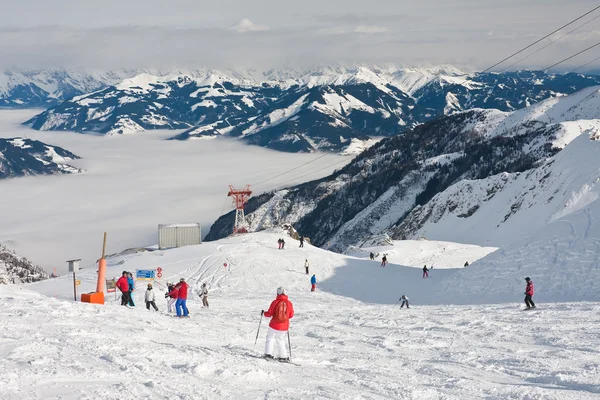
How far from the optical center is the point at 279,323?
614 inches

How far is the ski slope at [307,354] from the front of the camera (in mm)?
12234

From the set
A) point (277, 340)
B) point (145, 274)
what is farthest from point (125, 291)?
point (145, 274)

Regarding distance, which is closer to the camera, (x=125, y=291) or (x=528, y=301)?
(x=125, y=291)

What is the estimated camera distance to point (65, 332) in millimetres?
17266

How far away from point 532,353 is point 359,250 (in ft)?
234

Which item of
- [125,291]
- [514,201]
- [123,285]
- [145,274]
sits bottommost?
[145,274]

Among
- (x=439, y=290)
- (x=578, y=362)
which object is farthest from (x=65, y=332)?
(x=439, y=290)

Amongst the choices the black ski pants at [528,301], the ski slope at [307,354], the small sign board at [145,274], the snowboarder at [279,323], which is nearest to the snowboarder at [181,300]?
the ski slope at [307,354]

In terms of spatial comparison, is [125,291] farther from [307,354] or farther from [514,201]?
[514,201]

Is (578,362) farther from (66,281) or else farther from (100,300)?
(66,281)

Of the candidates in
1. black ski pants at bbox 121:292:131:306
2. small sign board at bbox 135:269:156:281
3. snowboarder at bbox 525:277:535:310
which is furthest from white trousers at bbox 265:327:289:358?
small sign board at bbox 135:269:156:281

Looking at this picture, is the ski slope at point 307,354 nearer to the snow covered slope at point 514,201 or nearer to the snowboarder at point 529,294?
the snowboarder at point 529,294

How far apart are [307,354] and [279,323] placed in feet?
7.26

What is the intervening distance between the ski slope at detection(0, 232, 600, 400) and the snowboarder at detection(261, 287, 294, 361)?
0.55m
